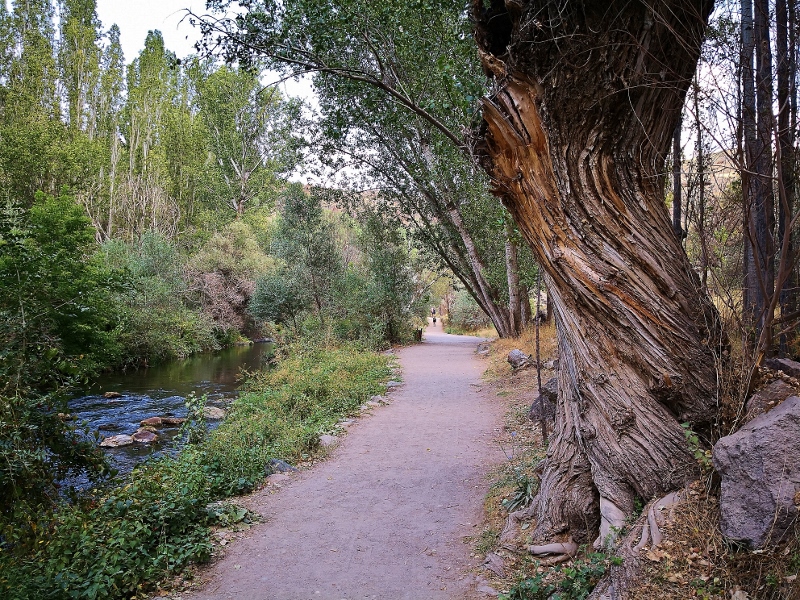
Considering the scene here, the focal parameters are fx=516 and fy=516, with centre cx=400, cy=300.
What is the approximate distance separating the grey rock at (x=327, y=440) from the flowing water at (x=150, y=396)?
2.82 m

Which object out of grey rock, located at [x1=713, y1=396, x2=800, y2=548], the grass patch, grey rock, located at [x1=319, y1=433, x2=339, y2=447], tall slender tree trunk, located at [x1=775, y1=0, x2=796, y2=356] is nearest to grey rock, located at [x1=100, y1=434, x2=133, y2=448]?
the grass patch

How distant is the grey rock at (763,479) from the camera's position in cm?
228

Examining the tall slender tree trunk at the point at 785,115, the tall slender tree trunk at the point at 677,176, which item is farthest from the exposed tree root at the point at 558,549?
the tall slender tree trunk at the point at 677,176

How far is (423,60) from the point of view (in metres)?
7.73

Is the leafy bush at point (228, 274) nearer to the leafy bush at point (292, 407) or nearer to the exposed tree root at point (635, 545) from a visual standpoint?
the leafy bush at point (292, 407)

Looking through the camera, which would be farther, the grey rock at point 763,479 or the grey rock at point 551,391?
the grey rock at point 551,391

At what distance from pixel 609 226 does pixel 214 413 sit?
1042 cm

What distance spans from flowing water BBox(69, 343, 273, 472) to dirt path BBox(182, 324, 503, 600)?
2.94 m

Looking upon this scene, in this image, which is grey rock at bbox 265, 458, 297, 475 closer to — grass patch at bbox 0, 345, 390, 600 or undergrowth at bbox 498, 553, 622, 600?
grass patch at bbox 0, 345, 390, 600

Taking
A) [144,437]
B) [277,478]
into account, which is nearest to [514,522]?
[277,478]

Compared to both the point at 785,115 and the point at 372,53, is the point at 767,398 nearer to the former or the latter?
the point at 785,115

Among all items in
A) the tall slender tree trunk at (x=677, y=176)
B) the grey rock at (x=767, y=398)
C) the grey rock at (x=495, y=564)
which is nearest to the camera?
the grey rock at (x=767, y=398)

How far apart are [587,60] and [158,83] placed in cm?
3944

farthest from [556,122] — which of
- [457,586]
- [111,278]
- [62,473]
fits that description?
[111,278]
